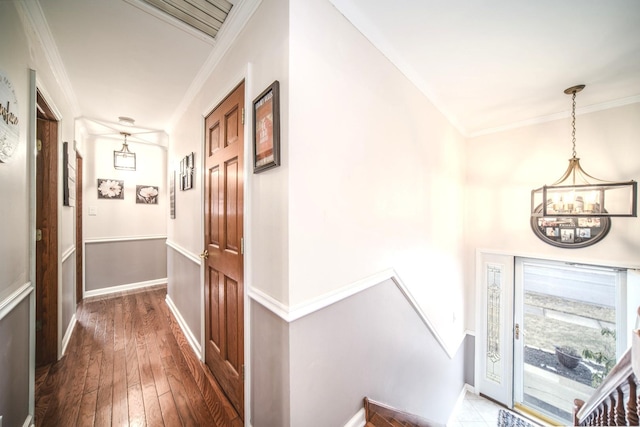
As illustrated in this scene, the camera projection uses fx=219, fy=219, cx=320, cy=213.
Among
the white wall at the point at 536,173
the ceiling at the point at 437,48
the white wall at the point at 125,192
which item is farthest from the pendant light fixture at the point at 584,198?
the white wall at the point at 125,192

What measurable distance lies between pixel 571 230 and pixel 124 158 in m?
6.23

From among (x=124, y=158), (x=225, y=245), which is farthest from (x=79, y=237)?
(x=225, y=245)

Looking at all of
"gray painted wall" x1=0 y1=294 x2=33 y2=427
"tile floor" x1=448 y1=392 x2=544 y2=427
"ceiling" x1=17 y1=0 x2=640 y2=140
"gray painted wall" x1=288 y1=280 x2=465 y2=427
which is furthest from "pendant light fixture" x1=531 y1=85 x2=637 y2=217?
"gray painted wall" x1=0 y1=294 x2=33 y2=427

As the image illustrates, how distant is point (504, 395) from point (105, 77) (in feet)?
19.2

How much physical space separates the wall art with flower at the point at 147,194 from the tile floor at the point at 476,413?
550 centimetres

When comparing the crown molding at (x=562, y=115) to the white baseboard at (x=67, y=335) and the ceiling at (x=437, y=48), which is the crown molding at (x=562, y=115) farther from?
the white baseboard at (x=67, y=335)

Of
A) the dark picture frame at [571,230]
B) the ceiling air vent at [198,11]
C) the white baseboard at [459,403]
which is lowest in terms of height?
the white baseboard at [459,403]

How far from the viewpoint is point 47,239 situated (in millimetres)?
1839

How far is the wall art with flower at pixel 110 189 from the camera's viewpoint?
11.4 ft

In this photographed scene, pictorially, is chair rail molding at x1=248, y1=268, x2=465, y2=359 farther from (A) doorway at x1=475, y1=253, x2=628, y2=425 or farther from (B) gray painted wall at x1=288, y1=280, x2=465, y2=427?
(A) doorway at x1=475, y1=253, x2=628, y2=425

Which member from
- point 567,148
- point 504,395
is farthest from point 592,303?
point 567,148

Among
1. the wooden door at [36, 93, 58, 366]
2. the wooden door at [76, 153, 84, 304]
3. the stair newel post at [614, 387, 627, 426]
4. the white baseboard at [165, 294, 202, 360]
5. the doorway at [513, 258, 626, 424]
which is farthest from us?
the wooden door at [76, 153, 84, 304]

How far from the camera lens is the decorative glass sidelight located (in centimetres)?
300

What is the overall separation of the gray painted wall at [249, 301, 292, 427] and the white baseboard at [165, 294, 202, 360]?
1042 millimetres
